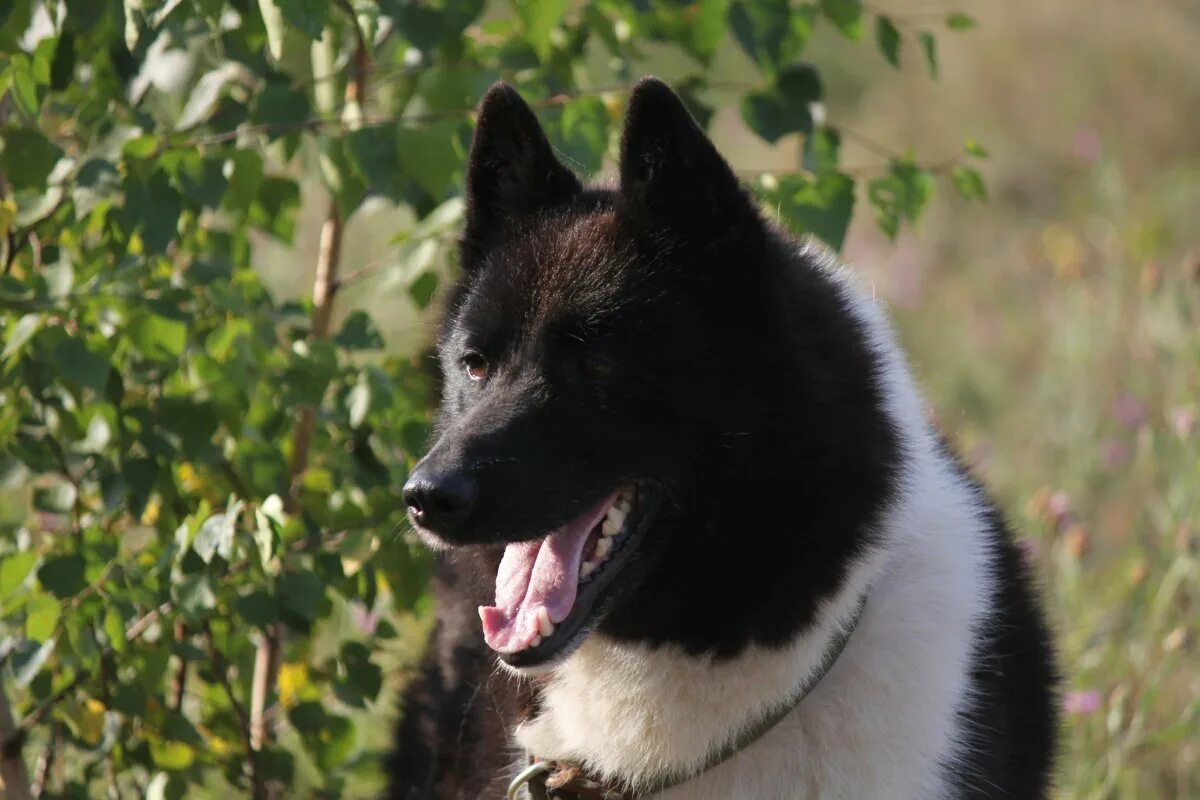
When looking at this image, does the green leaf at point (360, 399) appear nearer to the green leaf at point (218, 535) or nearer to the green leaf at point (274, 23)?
the green leaf at point (218, 535)

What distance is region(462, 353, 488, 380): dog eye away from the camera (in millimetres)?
2576

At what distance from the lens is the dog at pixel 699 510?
7.82ft

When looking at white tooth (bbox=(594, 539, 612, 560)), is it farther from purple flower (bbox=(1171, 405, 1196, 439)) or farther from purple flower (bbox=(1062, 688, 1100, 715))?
purple flower (bbox=(1171, 405, 1196, 439))

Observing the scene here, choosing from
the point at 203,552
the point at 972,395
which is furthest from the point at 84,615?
the point at 972,395

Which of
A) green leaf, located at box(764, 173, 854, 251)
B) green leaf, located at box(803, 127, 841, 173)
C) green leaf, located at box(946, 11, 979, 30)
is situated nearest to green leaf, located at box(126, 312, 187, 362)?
green leaf, located at box(764, 173, 854, 251)

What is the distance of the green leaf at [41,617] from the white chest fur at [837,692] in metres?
0.91

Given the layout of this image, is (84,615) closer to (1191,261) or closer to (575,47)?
(575,47)

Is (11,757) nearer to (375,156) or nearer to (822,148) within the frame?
(375,156)

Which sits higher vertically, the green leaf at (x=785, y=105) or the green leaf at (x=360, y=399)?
the green leaf at (x=785, y=105)

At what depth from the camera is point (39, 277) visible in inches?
103

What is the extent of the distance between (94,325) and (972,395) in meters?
5.34

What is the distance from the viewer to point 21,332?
2.50m

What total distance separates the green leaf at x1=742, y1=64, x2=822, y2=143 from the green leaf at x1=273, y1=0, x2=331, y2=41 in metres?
1.02

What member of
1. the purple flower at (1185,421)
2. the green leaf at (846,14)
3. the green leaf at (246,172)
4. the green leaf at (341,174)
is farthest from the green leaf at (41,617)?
the purple flower at (1185,421)
